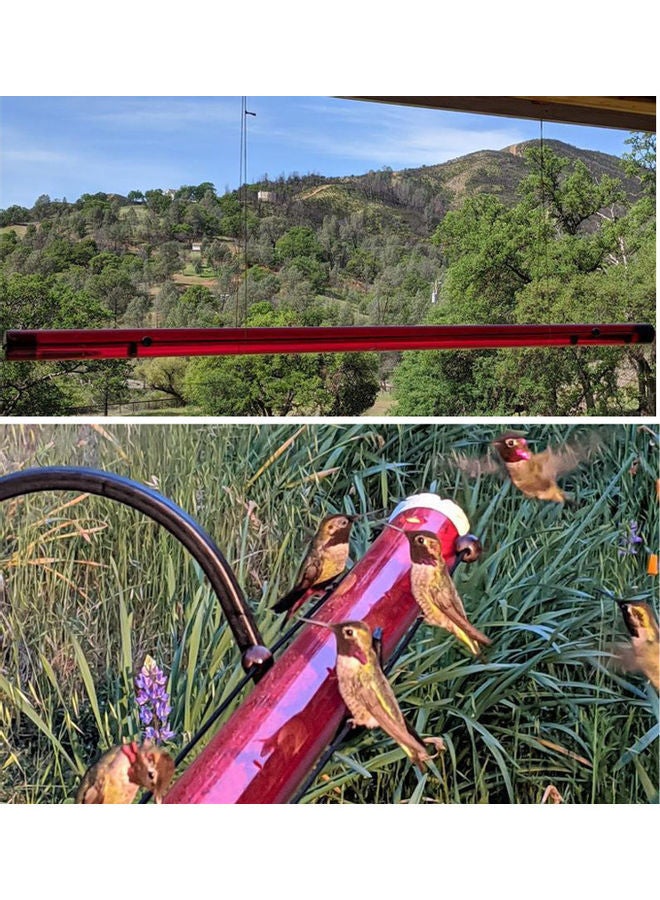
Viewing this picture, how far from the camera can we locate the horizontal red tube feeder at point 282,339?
341 cm

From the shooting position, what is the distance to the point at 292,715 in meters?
2.25

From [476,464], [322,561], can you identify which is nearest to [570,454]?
[476,464]

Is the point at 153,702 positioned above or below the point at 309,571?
below

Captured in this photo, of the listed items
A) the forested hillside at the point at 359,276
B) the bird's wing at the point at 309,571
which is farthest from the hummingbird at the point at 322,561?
the forested hillside at the point at 359,276

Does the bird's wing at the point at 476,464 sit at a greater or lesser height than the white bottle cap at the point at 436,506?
greater

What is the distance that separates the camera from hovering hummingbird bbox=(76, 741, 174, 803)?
228 centimetres

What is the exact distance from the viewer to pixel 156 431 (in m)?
2.33

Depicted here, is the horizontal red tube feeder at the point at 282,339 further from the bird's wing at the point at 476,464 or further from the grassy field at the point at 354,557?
the bird's wing at the point at 476,464

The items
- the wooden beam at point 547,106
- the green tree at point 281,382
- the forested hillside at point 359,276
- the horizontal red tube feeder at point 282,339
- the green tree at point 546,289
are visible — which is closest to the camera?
the horizontal red tube feeder at point 282,339

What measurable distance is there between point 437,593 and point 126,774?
0.69 m

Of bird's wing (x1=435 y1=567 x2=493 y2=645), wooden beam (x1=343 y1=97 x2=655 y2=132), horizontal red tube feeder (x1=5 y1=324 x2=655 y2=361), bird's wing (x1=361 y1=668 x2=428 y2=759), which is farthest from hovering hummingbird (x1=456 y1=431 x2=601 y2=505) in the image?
wooden beam (x1=343 y1=97 x2=655 y2=132)

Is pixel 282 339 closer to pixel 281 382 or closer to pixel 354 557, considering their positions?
pixel 354 557

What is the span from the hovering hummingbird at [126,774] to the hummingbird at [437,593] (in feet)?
1.89

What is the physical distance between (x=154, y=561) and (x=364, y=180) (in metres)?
9.53
